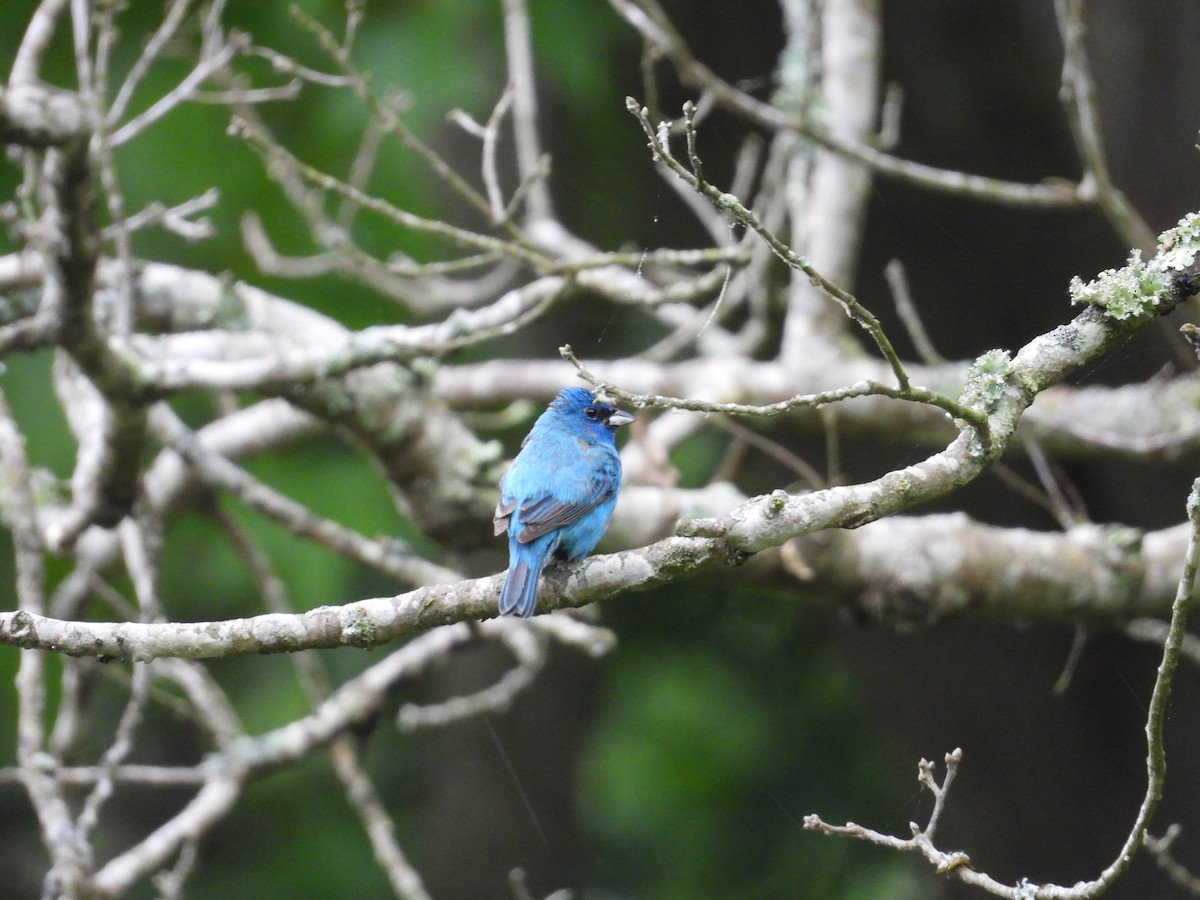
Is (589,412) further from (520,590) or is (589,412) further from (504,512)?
(520,590)

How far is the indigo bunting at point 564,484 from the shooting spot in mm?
3012

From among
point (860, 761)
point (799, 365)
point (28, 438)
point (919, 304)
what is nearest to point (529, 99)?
point (799, 365)

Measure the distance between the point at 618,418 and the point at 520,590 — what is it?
1.22m

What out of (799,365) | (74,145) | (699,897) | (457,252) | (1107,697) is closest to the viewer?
(74,145)

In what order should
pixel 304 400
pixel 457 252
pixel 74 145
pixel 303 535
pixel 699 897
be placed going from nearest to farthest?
pixel 74 145 < pixel 304 400 < pixel 303 535 < pixel 699 897 < pixel 457 252

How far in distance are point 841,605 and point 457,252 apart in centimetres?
398

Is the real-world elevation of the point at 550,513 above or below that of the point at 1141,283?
below

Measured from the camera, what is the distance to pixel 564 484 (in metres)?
3.20

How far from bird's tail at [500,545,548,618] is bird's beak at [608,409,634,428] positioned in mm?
932

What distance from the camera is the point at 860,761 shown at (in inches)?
255

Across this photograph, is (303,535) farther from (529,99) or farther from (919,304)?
(919,304)

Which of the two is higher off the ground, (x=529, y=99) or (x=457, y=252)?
(x=529, y=99)

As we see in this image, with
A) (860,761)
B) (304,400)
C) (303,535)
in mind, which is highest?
(304,400)

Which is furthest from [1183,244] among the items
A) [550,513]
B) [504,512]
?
[504,512]
